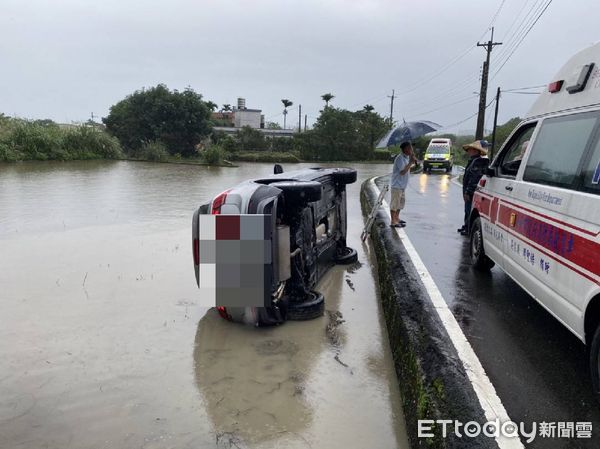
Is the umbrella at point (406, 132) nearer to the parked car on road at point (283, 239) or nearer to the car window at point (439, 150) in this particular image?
the parked car on road at point (283, 239)

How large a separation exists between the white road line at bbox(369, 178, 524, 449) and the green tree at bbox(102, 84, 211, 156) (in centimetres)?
3741

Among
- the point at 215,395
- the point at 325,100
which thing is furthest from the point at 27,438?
the point at 325,100

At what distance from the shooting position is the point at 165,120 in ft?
132

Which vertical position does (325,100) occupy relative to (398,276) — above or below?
above

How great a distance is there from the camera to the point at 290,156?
1730 inches

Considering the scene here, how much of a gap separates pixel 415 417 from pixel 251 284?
1.78 m

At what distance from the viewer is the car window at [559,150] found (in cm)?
343

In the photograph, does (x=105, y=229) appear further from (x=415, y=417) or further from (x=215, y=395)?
(x=415, y=417)

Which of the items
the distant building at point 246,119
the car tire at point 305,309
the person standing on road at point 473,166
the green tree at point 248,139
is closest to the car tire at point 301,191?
the car tire at point 305,309

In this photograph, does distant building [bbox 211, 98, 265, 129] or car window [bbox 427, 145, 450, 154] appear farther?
distant building [bbox 211, 98, 265, 129]

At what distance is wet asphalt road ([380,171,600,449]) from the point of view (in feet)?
9.67

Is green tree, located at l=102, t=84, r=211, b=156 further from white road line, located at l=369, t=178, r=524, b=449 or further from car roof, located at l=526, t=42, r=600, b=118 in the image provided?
car roof, located at l=526, t=42, r=600, b=118

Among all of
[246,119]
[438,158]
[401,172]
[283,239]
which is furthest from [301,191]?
[246,119]

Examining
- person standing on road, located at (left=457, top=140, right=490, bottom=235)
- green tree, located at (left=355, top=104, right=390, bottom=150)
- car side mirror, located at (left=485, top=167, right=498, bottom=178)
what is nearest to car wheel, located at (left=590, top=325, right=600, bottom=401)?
car side mirror, located at (left=485, top=167, right=498, bottom=178)
